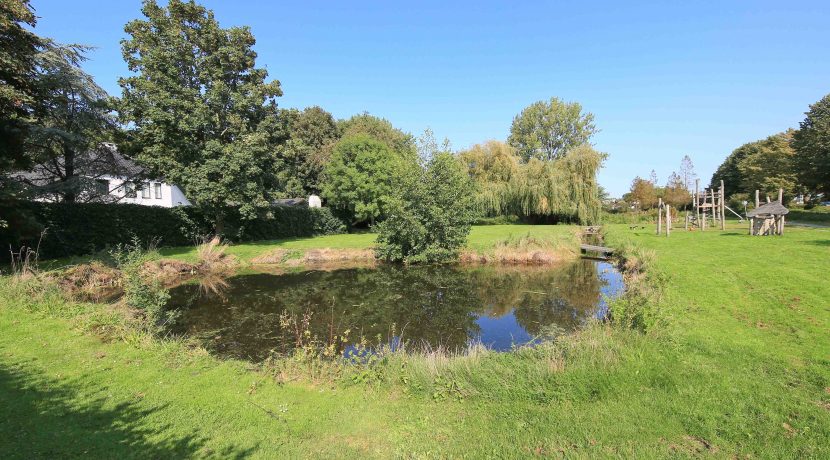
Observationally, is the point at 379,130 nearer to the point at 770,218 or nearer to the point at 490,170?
the point at 490,170

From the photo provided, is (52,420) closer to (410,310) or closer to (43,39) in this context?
(410,310)

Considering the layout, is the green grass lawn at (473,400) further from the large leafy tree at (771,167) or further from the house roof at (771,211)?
the large leafy tree at (771,167)

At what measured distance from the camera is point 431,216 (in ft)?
64.4

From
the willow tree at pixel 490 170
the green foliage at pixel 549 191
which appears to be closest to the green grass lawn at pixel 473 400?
the green foliage at pixel 549 191

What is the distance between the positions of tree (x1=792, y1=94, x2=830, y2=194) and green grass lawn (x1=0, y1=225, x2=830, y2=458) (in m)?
34.1

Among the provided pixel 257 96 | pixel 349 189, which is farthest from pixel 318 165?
pixel 257 96

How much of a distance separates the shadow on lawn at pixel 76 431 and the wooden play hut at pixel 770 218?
77.8 feet

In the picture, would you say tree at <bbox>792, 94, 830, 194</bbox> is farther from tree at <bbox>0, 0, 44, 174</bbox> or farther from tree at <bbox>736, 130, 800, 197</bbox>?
tree at <bbox>0, 0, 44, 174</bbox>

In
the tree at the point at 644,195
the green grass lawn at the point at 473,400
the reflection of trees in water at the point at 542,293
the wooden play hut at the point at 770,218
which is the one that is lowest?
the reflection of trees in water at the point at 542,293

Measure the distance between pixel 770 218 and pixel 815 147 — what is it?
20561 mm

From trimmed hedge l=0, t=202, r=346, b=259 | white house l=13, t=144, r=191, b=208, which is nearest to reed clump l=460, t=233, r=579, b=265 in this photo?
trimmed hedge l=0, t=202, r=346, b=259

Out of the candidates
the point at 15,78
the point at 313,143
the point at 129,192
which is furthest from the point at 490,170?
the point at 15,78

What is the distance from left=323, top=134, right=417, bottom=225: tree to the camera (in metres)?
34.2

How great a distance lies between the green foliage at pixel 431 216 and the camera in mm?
19688
